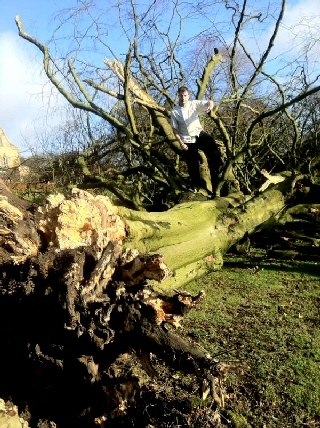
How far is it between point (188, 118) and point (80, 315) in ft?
16.1

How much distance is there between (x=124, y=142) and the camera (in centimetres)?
897

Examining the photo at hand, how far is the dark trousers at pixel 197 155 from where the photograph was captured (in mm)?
7305

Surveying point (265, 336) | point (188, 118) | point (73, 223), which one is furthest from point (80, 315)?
point (188, 118)

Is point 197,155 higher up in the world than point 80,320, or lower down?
higher up

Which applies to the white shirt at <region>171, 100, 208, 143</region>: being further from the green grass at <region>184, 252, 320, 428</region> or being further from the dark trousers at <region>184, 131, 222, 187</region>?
the green grass at <region>184, 252, 320, 428</region>

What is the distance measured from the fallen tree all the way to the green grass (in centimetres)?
41

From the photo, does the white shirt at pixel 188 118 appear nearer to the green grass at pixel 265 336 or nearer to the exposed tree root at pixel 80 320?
the green grass at pixel 265 336

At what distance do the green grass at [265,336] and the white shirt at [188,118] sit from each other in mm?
2103

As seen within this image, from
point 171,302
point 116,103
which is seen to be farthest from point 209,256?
point 116,103

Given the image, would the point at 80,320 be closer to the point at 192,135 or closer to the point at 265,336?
the point at 265,336

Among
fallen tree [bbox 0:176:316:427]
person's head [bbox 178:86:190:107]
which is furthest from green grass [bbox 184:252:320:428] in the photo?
person's head [bbox 178:86:190:107]

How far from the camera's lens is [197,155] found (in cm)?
729

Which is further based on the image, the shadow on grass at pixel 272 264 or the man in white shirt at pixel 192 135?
the man in white shirt at pixel 192 135

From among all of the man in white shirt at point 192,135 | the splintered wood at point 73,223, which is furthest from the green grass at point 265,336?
the man in white shirt at point 192,135
